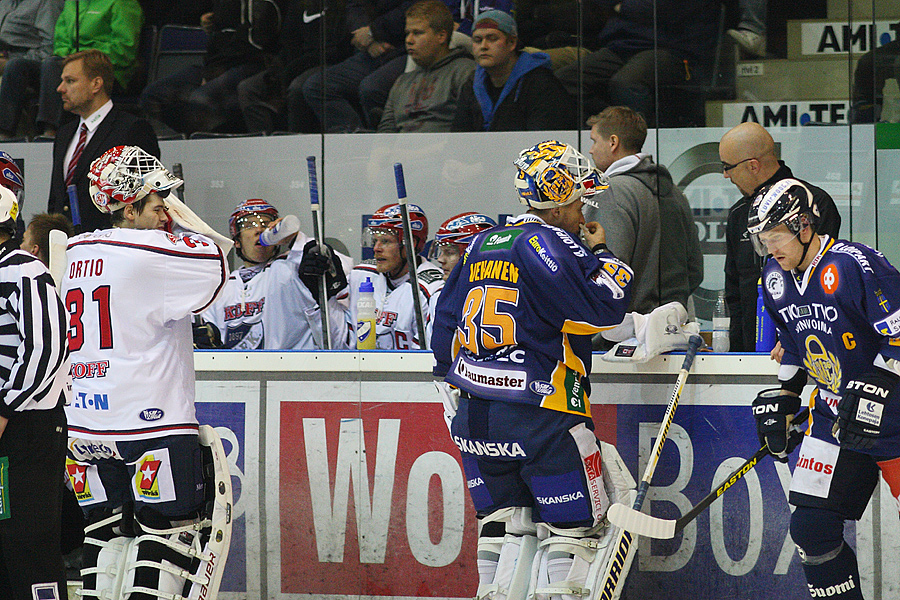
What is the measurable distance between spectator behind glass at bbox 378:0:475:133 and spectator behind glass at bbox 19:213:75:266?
1586 mm

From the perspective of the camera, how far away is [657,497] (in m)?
3.96

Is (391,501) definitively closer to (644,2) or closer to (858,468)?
(858,468)

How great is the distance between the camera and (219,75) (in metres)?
5.76

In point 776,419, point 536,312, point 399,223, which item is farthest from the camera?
point 399,223

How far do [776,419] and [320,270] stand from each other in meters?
2.20

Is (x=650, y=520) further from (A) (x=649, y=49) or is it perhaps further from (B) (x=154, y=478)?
(A) (x=649, y=49)

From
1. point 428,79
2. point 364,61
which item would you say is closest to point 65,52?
point 364,61

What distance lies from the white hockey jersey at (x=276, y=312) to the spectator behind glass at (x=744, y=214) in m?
1.68

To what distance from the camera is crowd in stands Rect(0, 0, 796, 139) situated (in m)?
4.88

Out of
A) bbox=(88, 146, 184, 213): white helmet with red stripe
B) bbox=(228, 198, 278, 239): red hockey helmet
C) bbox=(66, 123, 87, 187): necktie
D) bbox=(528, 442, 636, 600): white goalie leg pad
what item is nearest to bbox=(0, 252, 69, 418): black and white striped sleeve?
bbox=(88, 146, 184, 213): white helmet with red stripe

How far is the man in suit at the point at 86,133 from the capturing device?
520 centimetres

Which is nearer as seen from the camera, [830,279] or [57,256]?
[830,279]

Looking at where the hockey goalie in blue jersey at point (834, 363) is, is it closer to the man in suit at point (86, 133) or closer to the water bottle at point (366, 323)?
the water bottle at point (366, 323)

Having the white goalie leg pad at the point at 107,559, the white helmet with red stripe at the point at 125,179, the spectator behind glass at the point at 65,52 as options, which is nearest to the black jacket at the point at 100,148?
the spectator behind glass at the point at 65,52
